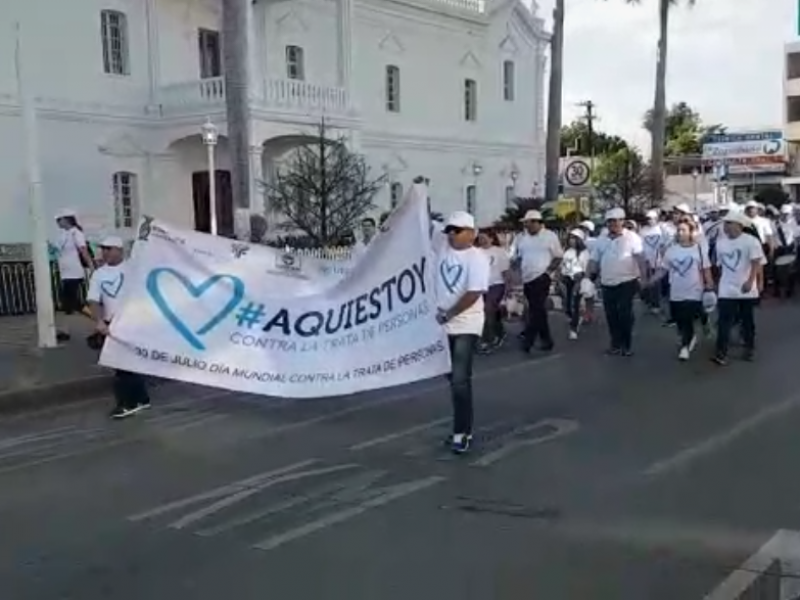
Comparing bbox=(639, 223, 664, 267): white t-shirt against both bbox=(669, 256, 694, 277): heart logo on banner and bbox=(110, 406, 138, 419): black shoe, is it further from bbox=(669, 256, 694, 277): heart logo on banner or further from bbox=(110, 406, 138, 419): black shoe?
bbox=(110, 406, 138, 419): black shoe

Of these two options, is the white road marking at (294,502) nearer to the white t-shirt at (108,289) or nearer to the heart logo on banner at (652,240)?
the white t-shirt at (108,289)

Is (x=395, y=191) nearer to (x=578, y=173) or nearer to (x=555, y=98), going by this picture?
(x=555, y=98)

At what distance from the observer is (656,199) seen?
3462 cm

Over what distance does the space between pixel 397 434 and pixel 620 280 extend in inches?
225

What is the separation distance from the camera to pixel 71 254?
49.1 ft

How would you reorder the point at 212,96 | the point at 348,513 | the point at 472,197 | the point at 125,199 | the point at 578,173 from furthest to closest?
the point at 472,197 → the point at 125,199 → the point at 212,96 → the point at 578,173 → the point at 348,513

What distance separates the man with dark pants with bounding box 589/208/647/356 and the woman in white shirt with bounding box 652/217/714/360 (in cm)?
48

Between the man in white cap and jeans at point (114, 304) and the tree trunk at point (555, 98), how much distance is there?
2558 cm

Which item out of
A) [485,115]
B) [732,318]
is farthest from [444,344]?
[485,115]

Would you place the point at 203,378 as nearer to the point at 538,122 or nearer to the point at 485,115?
the point at 485,115

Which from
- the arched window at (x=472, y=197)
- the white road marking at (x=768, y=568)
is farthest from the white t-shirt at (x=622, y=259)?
the arched window at (x=472, y=197)

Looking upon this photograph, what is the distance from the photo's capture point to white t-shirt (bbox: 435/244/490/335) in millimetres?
8109

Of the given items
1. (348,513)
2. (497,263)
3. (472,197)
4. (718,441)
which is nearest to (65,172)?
(497,263)

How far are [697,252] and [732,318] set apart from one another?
0.92 m
